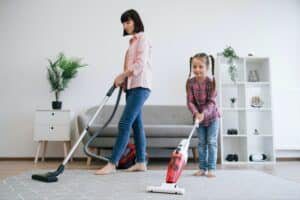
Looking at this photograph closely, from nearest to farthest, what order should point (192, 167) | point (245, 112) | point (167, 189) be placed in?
point (167, 189), point (192, 167), point (245, 112)

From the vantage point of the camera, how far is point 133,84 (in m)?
2.43

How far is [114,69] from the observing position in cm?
431

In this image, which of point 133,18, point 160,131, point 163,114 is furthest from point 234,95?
point 133,18

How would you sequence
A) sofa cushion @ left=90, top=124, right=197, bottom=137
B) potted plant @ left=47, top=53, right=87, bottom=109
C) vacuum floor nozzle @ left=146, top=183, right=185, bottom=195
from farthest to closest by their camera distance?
potted plant @ left=47, top=53, right=87, bottom=109 < sofa cushion @ left=90, top=124, right=197, bottom=137 < vacuum floor nozzle @ left=146, top=183, right=185, bottom=195

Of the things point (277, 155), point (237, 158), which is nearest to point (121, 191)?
point (237, 158)

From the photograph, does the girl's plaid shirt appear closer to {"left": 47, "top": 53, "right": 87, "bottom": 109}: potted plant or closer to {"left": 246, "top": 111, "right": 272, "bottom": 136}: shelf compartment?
{"left": 246, "top": 111, "right": 272, "bottom": 136}: shelf compartment

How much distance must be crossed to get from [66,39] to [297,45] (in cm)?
324

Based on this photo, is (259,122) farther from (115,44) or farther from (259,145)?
(115,44)

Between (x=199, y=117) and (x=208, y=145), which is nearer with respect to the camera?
(x=199, y=117)

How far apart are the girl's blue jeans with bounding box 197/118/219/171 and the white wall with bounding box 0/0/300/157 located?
1.94m

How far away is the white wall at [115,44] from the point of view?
165 inches

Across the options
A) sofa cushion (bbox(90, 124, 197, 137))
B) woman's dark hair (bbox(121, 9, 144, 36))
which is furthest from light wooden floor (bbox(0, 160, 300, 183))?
woman's dark hair (bbox(121, 9, 144, 36))

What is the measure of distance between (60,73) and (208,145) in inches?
99.1

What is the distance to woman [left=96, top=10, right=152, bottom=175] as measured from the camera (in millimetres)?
2348
